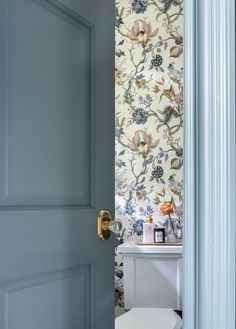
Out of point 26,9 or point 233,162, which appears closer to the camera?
point 233,162

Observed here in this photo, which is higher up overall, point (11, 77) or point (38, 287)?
point (11, 77)

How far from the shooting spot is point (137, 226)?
9.71 feet

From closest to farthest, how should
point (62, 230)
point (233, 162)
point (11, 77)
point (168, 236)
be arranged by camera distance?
1. point (233, 162)
2. point (11, 77)
3. point (62, 230)
4. point (168, 236)

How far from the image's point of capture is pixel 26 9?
41.7 inches

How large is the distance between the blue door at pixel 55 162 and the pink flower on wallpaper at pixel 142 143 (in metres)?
1.63

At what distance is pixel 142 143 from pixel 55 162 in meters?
1.89

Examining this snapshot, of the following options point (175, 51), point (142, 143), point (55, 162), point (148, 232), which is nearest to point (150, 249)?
point (148, 232)

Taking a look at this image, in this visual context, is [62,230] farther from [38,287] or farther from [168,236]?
[168,236]

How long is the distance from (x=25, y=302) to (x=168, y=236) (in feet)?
6.19

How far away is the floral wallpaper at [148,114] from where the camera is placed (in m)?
2.94

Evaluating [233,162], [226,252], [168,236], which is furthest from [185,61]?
[168,236]

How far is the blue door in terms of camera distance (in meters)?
1.01

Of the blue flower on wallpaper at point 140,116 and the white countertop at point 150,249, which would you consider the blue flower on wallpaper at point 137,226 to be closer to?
the white countertop at point 150,249

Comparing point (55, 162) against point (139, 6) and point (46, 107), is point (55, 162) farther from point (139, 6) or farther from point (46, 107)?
point (139, 6)
